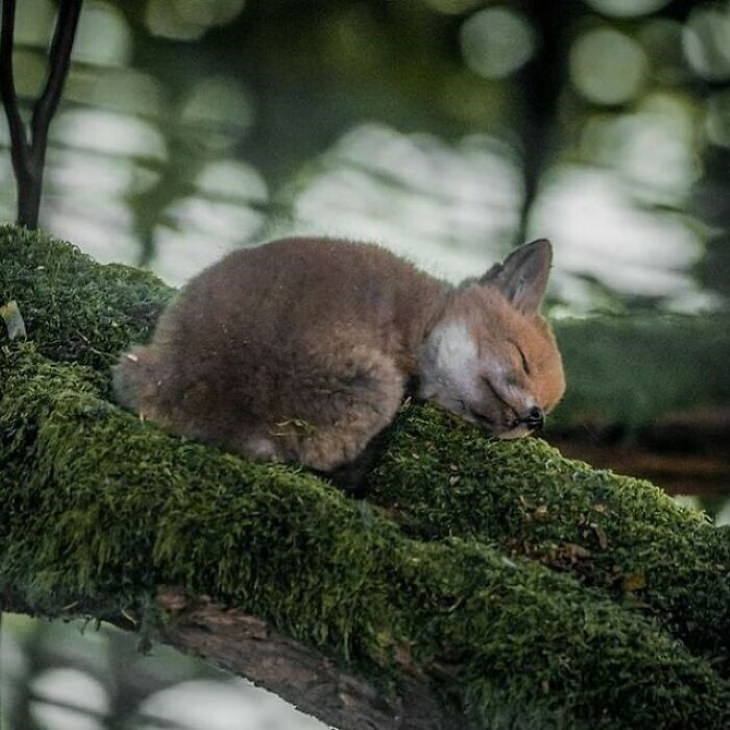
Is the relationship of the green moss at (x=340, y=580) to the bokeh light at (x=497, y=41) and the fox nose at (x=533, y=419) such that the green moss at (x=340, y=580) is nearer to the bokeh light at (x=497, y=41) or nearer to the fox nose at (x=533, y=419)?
the fox nose at (x=533, y=419)

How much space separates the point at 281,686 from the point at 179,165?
10.2 ft

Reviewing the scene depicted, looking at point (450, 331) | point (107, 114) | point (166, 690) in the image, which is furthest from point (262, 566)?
point (107, 114)

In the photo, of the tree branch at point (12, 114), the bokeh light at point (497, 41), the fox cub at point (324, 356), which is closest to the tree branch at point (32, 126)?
the tree branch at point (12, 114)

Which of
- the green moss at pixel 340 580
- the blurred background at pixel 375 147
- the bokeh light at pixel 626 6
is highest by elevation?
the bokeh light at pixel 626 6

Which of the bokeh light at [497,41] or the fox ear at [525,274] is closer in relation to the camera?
the fox ear at [525,274]

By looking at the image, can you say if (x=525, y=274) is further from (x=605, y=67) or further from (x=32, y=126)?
(x=605, y=67)

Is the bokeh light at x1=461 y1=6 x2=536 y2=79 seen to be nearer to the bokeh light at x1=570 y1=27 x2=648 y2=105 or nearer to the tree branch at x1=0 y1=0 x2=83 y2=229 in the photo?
the bokeh light at x1=570 y1=27 x2=648 y2=105

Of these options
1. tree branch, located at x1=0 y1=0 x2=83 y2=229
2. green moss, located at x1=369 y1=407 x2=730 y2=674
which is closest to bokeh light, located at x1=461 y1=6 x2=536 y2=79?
tree branch, located at x1=0 y1=0 x2=83 y2=229

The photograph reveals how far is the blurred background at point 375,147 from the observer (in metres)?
4.66

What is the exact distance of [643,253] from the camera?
15.6ft

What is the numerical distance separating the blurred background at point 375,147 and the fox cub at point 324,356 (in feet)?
5.89

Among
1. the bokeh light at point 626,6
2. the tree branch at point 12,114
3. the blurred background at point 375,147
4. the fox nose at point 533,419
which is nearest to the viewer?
the fox nose at point 533,419

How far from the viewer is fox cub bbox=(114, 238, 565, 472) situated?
2.35 meters

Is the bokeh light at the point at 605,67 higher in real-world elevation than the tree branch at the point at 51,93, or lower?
higher
